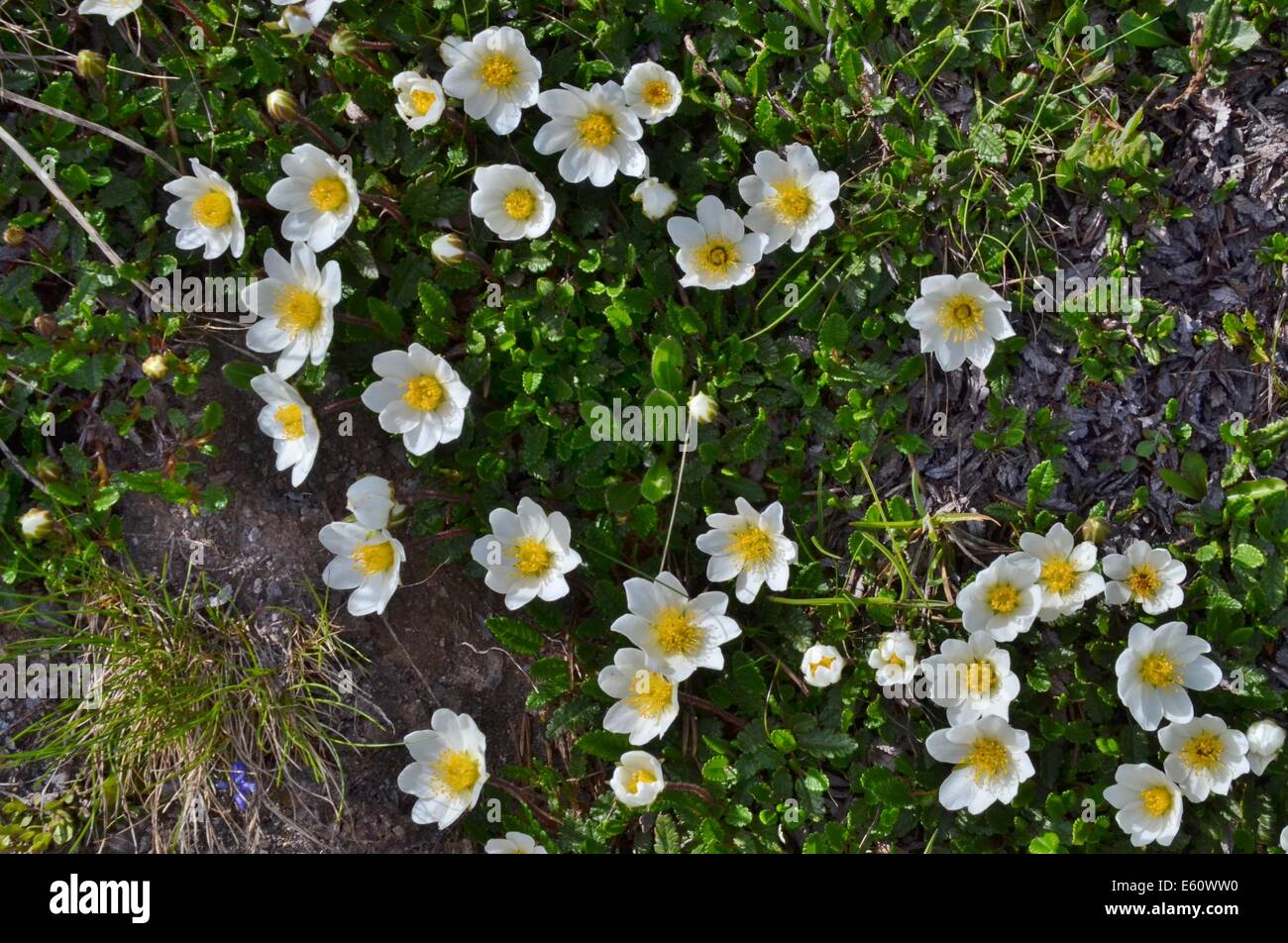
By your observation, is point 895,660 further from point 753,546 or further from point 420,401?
point 420,401

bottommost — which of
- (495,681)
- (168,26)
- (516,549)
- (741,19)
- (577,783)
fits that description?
(577,783)

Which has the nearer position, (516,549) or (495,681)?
(516,549)

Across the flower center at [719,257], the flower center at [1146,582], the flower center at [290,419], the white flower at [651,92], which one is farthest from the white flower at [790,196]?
the flower center at [290,419]

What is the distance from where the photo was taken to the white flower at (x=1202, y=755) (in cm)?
334

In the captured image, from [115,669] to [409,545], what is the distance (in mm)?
1048

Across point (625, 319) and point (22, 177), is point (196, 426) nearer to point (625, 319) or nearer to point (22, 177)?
point (22, 177)

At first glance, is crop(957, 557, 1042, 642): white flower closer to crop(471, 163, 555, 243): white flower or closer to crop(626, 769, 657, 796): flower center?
crop(626, 769, 657, 796): flower center

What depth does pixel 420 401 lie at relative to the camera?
3.51 metres

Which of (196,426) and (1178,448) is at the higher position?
(196,426)

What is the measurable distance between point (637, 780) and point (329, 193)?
2.12 m

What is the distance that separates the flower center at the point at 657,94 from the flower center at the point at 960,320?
44.4 inches

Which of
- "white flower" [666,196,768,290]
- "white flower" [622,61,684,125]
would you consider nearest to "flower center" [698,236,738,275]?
"white flower" [666,196,768,290]

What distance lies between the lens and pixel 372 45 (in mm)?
3648

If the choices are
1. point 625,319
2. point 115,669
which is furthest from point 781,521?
point 115,669
